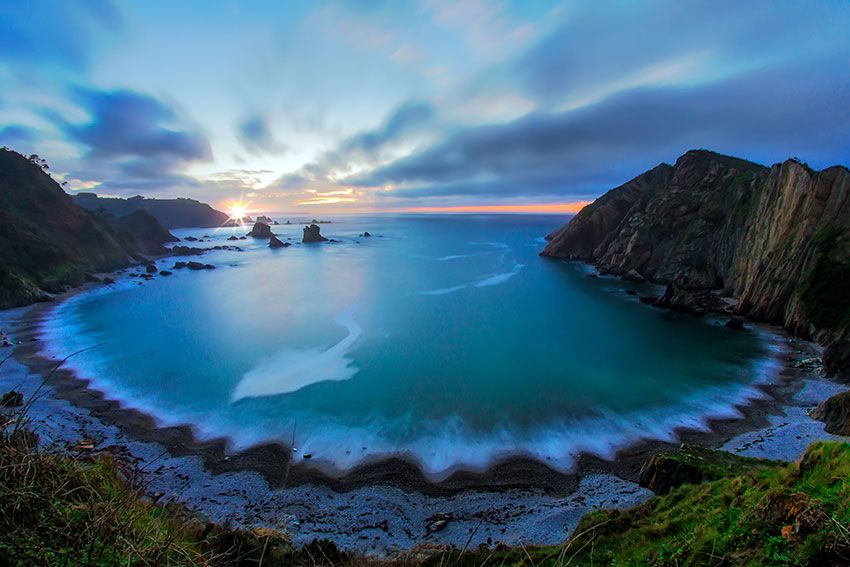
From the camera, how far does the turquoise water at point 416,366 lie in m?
21.8

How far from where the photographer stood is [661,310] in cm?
4816

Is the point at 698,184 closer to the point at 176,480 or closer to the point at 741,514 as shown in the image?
the point at 741,514

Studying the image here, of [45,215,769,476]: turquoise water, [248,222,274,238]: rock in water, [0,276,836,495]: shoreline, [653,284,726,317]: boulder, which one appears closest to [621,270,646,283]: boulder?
[45,215,769,476]: turquoise water

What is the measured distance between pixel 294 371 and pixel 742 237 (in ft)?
199

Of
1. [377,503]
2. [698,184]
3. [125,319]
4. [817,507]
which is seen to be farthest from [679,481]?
[698,184]

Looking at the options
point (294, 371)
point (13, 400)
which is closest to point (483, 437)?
point (294, 371)

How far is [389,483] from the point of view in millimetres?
17328

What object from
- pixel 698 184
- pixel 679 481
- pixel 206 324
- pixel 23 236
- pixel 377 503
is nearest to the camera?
pixel 679 481

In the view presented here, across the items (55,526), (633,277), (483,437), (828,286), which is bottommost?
(483,437)

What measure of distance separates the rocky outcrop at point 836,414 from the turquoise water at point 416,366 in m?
4.00

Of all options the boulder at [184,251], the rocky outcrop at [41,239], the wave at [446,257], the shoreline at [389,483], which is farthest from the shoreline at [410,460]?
the boulder at [184,251]

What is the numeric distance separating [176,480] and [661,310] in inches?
2142

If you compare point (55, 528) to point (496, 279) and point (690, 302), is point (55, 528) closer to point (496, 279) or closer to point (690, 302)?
point (690, 302)

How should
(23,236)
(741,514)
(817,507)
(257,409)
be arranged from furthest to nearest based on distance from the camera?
1. (23,236)
2. (257,409)
3. (741,514)
4. (817,507)
